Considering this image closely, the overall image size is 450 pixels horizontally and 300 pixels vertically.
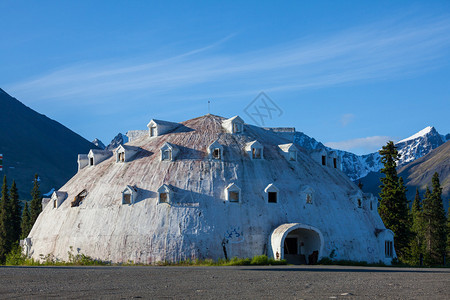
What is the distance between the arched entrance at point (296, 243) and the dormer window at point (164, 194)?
973cm

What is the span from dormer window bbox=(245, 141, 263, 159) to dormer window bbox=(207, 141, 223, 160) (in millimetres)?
2869

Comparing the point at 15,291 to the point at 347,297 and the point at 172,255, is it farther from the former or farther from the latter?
the point at 172,255

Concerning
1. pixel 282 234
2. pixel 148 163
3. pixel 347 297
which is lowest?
pixel 347 297

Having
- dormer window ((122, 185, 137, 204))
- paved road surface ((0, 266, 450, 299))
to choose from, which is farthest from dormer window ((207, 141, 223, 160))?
paved road surface ((0, 266, 450, 299))

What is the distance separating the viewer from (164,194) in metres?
50.5

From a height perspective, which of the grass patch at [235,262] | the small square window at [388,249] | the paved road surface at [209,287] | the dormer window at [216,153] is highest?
the dormer window at [216,153]

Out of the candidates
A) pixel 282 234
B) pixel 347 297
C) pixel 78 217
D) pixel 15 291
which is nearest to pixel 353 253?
pixel 282 234

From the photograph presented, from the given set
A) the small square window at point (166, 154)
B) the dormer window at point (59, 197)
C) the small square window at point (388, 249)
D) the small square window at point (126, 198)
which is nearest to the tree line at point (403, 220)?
the small square window at point (388, 249)

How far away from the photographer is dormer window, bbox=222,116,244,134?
5762 centimetres

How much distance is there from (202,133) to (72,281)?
3186 centimetres

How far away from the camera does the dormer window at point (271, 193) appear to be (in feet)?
169

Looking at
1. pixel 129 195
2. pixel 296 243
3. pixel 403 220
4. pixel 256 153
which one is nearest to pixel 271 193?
pixel 256 153

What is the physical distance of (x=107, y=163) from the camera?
5922cm

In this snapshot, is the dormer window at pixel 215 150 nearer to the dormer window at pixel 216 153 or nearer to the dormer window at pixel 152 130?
the dormer window at pixel 216 153
